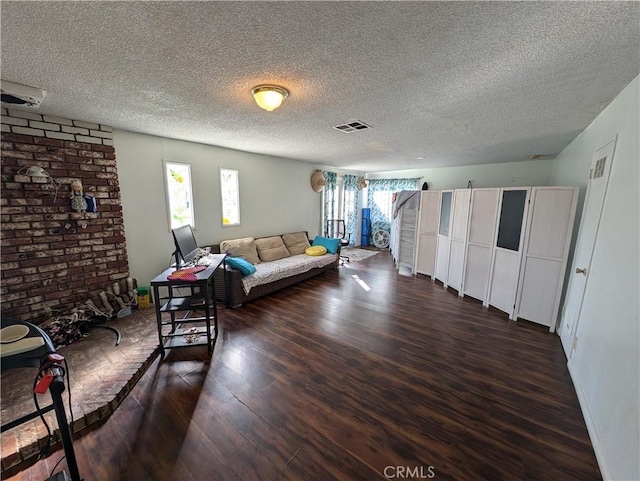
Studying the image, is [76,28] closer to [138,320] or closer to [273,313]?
[138,320]

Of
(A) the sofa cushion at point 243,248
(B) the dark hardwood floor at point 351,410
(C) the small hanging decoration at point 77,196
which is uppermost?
(C) the small hanging decoration at point 77,196

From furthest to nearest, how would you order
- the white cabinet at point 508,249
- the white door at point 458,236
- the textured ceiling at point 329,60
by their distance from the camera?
the white door at point 458,236 < the white cabinet at point 508,249 < the textured ceiling at point 329,60

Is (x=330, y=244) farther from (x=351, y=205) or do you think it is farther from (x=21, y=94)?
(x=21, y=94)

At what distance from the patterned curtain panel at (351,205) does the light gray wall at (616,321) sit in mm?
5300

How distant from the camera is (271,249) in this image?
15.6 feet

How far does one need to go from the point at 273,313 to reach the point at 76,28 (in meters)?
2.96

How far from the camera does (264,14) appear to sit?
1.12 m

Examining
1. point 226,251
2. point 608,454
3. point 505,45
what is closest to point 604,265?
point 608,454

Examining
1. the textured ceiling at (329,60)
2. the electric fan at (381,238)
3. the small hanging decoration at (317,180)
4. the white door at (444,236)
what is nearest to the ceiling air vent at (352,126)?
the textured ceiling at (329,60)

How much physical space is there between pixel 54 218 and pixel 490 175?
24.9ft

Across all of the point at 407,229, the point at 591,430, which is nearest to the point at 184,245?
the point at 591,430

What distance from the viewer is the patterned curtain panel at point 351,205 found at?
7207 millimetres

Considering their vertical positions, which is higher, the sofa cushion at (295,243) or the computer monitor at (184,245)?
the computer monitor at (184,245)

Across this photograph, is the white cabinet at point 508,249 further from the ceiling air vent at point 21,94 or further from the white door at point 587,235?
the ceiling air vent at point 21,94
